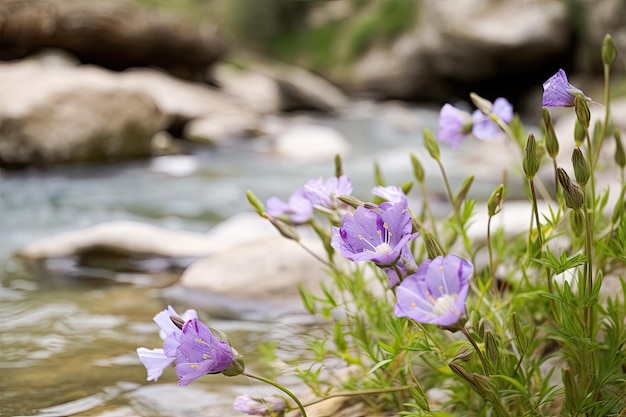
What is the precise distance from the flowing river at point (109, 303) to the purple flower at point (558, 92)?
2.66 ft

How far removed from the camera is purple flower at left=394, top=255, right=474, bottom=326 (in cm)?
88

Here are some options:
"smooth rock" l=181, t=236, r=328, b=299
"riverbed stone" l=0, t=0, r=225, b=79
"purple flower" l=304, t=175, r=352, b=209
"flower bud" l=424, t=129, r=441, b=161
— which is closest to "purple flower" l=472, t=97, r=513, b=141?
"flower bud" l=424, t=129, r=441, b=161

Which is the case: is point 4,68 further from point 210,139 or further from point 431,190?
point 431,190

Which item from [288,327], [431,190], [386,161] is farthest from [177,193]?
[288,327]

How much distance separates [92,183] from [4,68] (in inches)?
80.3

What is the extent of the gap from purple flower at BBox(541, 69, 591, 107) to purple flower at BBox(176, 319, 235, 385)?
22.2 inches

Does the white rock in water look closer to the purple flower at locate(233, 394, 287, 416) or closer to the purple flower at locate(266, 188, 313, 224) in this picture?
the purple flower at locate(266, 188, 313, 224)

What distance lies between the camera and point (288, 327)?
2.24m

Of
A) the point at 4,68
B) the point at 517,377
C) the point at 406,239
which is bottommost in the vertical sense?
the point at 517,377

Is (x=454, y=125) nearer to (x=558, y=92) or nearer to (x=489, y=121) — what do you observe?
(x=489, y=121)

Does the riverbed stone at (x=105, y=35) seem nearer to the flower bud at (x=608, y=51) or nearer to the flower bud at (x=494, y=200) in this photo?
the flower bud at (x=608, y=51)

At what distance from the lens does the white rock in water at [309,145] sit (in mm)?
6621

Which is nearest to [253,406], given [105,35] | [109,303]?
[109,303]

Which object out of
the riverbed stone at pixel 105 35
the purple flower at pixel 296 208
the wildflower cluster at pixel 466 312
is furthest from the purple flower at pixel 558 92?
the riverbed stone at pixel 105 35
